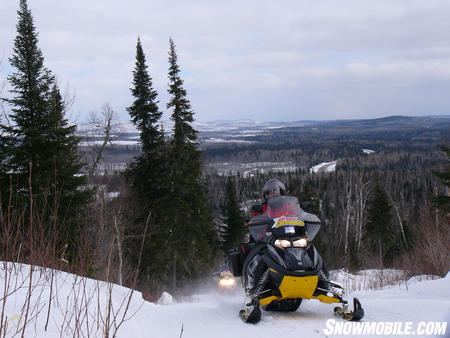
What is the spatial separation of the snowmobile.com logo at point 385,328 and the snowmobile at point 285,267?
177mm

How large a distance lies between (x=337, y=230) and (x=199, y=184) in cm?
4259

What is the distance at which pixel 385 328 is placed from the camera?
157 inches

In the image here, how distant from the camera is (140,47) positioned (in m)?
25.9

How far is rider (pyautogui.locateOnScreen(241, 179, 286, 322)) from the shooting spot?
4.55 metres

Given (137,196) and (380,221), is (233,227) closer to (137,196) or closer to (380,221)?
(137,196)

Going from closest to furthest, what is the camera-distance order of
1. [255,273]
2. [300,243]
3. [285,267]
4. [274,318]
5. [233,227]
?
1. [285,267]
2. [300,243]
3. [274,318]
4. [255,273]
5. [233,227]

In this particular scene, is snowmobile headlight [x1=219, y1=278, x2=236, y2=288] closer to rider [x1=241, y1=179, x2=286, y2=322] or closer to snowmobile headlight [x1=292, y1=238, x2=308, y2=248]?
rider [x1=241, y1=179, x2=286, y2=322]

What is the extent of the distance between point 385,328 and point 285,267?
121 centimetres

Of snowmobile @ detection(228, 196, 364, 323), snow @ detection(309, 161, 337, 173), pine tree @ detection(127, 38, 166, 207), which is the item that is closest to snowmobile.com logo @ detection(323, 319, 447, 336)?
snowmobile @ detection(228, 196, 364, 323)

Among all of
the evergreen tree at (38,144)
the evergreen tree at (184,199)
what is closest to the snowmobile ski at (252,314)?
the evergreen tree at (38,144)

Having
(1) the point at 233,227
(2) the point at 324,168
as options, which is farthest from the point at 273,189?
(2) the point at 324,168

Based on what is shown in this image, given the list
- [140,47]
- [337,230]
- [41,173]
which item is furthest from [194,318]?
[337,230]

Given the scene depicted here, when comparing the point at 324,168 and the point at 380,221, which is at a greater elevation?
the point at 380,221

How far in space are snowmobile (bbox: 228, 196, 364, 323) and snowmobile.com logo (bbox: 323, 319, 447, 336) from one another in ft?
0.58
